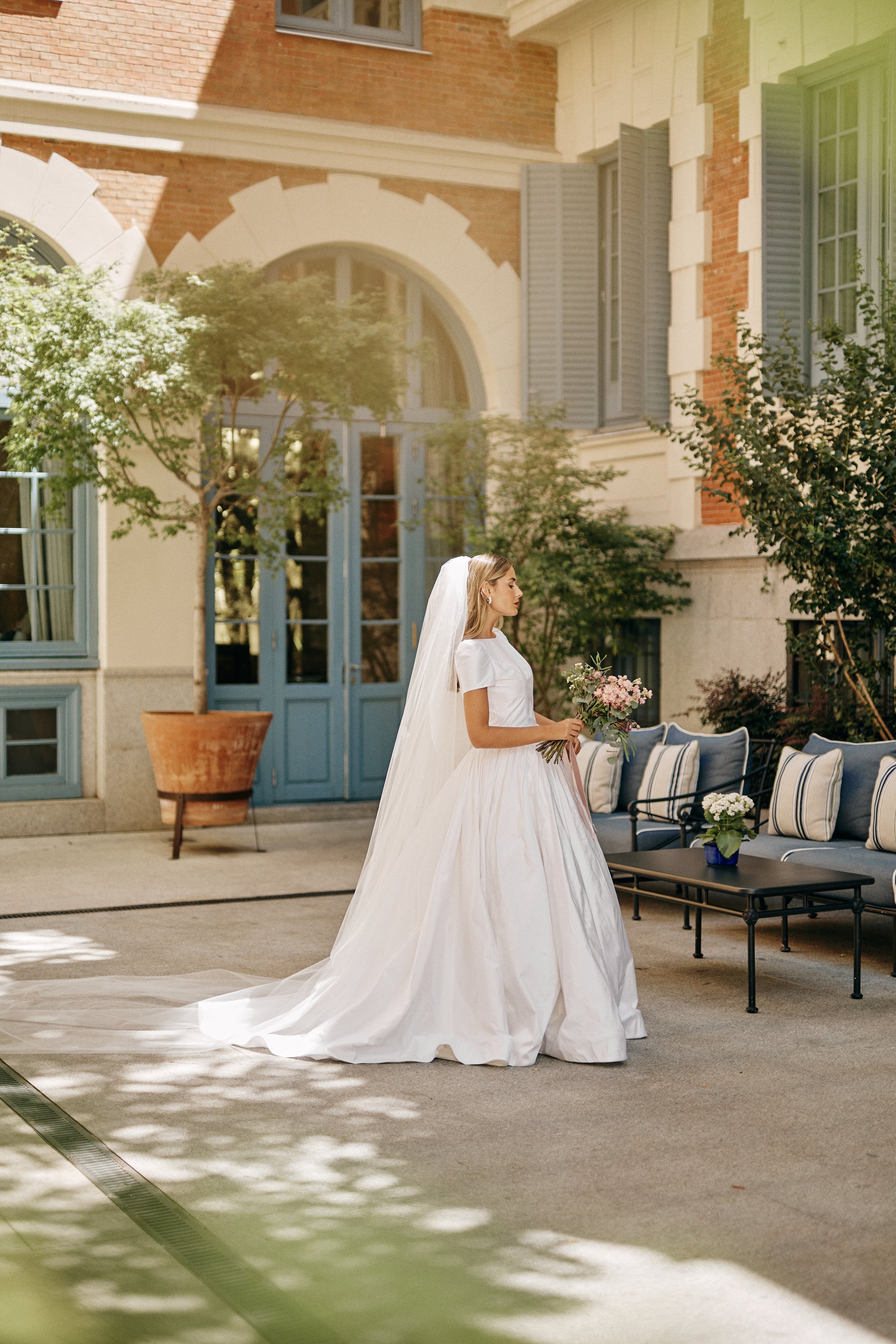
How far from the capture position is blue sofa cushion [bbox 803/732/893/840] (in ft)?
23.7

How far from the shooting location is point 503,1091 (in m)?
4.70

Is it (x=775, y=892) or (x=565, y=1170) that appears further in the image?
(x=775, y=892)

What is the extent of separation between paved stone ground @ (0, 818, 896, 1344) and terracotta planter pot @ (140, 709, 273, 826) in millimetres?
3232

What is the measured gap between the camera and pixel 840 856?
266 inches

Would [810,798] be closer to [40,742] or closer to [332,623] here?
[332,623]

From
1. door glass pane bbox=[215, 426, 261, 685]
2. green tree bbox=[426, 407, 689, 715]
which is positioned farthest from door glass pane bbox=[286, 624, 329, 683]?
green tree bbox=[426, 407, 689, 715]

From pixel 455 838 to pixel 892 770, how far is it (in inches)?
102

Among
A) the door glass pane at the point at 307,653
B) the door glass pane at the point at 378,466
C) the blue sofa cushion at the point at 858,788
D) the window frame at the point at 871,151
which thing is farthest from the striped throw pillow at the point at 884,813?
the door glass pane at the point at 378,466

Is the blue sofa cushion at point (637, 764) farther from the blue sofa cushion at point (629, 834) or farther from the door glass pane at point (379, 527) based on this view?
the door glass pane at point (379, 527)

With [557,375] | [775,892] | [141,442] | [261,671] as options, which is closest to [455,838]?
[775,892]

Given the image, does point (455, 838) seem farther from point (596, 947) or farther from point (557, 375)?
point (557, 375)

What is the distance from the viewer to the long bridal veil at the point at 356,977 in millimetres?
5145

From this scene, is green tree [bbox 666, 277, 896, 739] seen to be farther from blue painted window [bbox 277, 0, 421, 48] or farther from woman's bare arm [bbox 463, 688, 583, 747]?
blue painted window [bbox 277, 0, 421, 48]

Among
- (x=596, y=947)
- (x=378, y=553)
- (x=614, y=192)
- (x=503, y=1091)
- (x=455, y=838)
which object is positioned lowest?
(x=503, y=1091)
